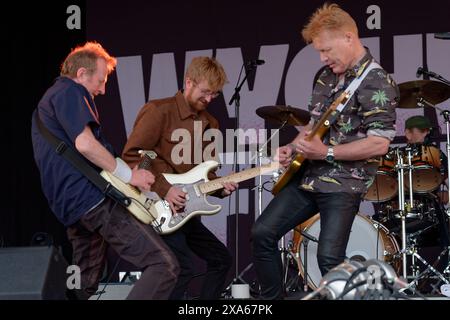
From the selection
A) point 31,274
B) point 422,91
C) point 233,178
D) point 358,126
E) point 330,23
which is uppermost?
point 330,23

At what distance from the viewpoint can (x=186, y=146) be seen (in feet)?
18.2

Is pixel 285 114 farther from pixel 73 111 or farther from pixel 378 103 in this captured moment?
pixel 73 111

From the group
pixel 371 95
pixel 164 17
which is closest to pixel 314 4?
pixel 164 17

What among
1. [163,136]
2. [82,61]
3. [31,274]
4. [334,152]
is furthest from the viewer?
[163,136]

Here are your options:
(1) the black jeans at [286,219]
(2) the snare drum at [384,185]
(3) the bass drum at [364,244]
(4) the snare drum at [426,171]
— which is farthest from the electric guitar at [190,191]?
(4) the snare drum at [426,171]

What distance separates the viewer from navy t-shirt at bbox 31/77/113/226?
14.3 ft

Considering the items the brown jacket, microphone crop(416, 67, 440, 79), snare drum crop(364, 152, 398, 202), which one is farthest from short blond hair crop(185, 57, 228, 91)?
snare drum crop(364, 152, 398, 202)

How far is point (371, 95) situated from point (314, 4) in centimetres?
448

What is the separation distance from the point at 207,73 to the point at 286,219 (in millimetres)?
1393

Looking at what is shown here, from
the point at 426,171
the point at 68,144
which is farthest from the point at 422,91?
the point at 68,144

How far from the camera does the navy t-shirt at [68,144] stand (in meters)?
4.36

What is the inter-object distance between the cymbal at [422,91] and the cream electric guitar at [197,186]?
96.6 inches

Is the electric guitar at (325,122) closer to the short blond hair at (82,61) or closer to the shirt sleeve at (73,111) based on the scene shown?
the shirt sleeve at (73,111)
